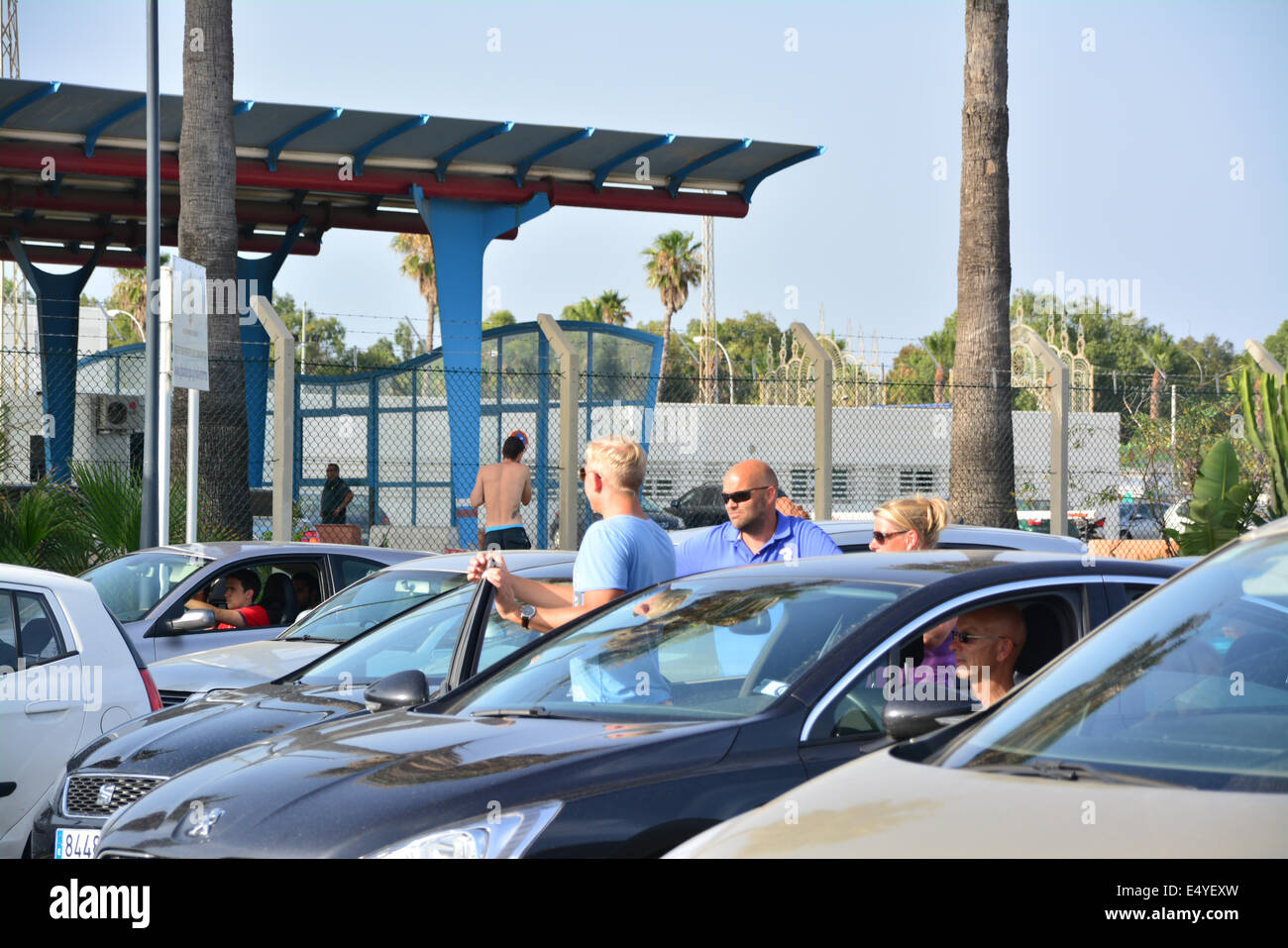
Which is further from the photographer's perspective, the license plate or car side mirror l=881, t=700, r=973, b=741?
the license plate

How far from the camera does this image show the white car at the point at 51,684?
19.2 feet

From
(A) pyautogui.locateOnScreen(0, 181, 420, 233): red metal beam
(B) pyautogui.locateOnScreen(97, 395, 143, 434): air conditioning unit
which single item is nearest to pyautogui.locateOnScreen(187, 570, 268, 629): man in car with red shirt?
(B) pyautogui.locateOnScreen(97, 395, 143, 434): air conditioning unit

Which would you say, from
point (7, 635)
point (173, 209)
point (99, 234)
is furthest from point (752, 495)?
point (99, 234)

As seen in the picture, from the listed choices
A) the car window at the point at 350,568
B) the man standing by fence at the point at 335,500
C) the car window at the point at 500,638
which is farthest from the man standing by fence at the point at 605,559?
the man standing by fence at the point at 335,500

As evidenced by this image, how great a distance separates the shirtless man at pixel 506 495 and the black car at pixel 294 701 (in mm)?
5369

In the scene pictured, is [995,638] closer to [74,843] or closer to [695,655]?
[695,655]

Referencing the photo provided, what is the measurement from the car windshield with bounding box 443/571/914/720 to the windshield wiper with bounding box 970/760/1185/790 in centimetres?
131

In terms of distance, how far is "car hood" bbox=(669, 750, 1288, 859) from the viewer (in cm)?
Result: 221

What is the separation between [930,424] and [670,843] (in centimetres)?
2743

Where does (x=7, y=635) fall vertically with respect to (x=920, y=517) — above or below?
below

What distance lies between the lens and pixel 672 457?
27219mm

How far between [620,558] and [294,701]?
1.80 meters

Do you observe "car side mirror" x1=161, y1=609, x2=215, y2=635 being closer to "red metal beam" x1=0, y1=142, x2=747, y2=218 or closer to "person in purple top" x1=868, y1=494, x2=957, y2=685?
"person in purple top" x1=868, y1=494, x2=957, y2=685

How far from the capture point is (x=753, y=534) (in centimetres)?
655
